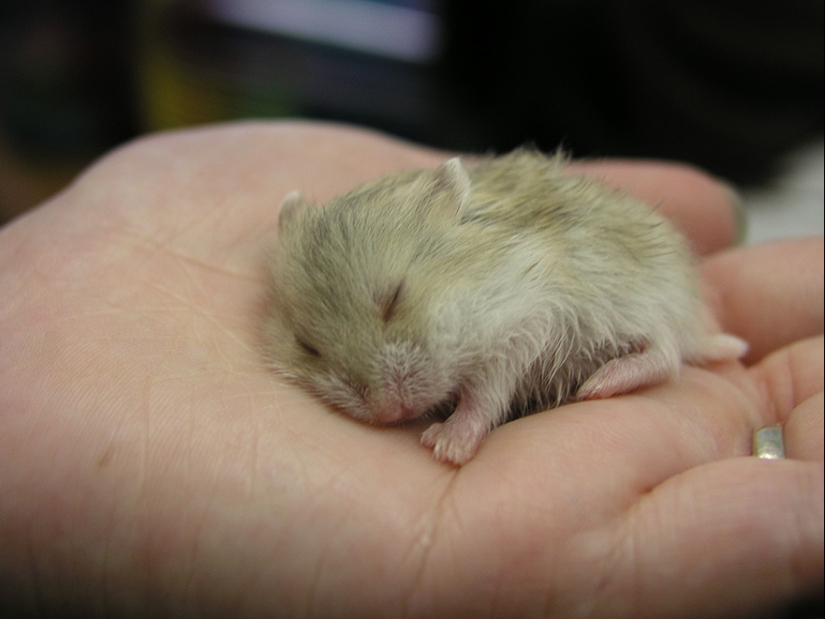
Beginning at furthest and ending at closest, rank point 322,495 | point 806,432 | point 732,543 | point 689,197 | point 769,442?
point 689,197, point 769,442, point 806,432, point 322,495, point 732,543

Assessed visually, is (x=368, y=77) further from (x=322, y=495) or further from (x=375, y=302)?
(x=322, y=495)

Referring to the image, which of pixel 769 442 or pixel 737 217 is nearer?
pixel 769 442

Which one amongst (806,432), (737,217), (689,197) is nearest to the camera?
(806,432)

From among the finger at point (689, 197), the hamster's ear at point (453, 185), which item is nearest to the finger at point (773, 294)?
the finger at point (689, 197)

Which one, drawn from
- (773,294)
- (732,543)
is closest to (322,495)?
(732,543)

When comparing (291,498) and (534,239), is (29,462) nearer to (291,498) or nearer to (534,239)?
(291,498)

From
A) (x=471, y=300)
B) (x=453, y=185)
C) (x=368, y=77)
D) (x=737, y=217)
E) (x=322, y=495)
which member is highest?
(x=453, y=185)

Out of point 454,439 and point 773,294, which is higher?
point 773,294
